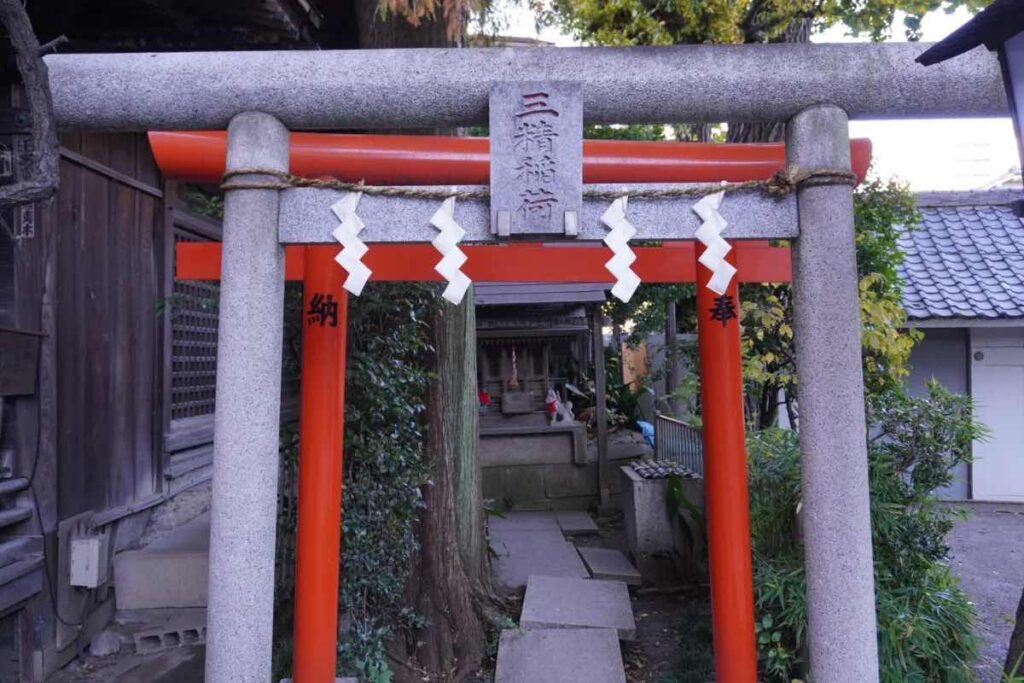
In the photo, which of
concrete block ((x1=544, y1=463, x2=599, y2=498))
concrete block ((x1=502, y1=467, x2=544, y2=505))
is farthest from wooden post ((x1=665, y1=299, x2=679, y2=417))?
concrete block ((x1=502, y1=467, x2=544, y2=505))

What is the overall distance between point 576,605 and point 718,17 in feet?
19.4

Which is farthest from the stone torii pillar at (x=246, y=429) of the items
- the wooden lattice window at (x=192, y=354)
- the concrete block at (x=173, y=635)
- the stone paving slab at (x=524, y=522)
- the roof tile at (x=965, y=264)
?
the roof tile at (x=965, y=264)

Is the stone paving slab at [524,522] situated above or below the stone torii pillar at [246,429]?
below

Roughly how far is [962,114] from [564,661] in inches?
163

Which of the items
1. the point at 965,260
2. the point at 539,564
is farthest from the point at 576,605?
the point at 965,260

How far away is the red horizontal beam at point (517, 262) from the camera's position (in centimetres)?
378

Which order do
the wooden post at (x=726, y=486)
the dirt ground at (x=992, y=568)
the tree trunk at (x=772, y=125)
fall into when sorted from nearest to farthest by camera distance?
the wooden post at (x=726, y=486)
the dirt ground at (x=992, y=568)
the tree trunk at (x=772, y=125)

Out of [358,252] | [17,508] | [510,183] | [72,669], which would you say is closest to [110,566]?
[72,669]

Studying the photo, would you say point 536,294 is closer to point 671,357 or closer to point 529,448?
point 529,448

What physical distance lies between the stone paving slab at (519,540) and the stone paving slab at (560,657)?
2.15 meters

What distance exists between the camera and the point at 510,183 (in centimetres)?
311

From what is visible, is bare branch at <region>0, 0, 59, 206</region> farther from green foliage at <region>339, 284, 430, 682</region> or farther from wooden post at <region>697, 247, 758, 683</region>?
wooden post at <region>697, 247, 758, 683</region>

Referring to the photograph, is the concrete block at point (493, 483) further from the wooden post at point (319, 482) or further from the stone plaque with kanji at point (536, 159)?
the stone plaque with kanji at point (536, 159)

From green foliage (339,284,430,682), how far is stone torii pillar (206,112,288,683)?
58.8 inches
